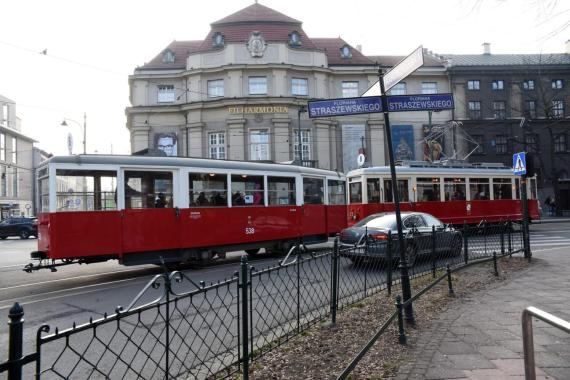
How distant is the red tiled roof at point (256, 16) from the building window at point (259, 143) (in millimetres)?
10501

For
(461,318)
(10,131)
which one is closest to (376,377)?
(461,318)

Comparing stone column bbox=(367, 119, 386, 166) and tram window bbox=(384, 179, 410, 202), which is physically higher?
stone column bbox=(367, 119, 386, 166)

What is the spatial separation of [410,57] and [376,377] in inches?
145

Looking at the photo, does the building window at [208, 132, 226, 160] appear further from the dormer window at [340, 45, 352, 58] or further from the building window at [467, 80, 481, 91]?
the building window at [467, 80, 481, 91]

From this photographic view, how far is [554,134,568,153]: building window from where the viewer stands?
4622cm

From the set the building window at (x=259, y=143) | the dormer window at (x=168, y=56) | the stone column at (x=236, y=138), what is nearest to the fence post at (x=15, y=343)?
the stone column at (x=236, y=138)

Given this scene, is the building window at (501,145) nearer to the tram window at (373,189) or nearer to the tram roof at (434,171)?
the tram roof at (434,171)

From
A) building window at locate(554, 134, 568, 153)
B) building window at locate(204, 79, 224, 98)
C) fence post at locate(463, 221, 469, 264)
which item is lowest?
fence post at locate(463, 221, 469, 264)

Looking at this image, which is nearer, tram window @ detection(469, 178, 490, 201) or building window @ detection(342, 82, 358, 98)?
tram window @ detection(469, 178, 490, 201)

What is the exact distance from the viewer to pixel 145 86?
1647 inches

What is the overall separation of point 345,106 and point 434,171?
53.6ft

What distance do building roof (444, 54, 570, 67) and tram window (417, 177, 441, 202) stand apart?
1107 inches

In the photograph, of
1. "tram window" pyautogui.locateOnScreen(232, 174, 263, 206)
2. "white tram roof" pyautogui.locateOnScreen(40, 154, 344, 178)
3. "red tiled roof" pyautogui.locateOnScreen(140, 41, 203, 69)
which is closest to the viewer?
"white tram roof" pyautogui.locateOnScreen(40, 154, 344, 178)

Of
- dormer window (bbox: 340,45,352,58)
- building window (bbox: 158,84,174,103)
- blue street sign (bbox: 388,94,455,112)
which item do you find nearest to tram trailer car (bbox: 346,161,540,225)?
blue street sign (bbox: 388,94,455,112)
